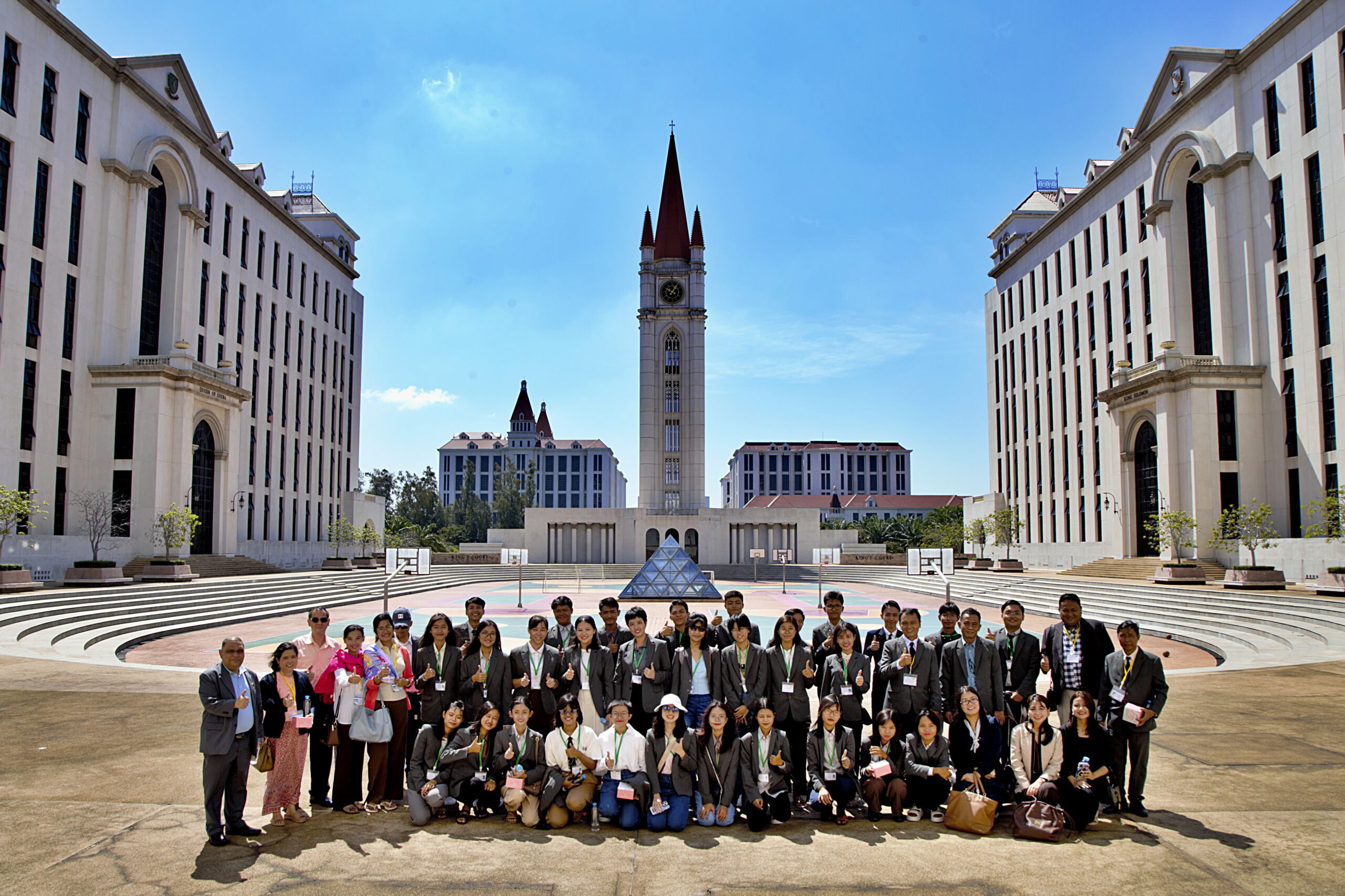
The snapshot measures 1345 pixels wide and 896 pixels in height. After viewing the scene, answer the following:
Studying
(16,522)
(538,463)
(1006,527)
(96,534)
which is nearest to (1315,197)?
(1006,527)

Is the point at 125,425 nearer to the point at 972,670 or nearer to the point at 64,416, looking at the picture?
the point at 64,416

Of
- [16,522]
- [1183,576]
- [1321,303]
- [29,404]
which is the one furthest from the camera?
[1321,303]

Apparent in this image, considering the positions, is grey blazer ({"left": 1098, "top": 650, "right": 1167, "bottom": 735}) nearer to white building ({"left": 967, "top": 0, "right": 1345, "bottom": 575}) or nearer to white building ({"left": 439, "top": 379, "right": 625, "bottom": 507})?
white building ({"left": 967, "top": 0, "right": 1345, "bottom": 575})

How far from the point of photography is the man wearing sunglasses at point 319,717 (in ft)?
20.9

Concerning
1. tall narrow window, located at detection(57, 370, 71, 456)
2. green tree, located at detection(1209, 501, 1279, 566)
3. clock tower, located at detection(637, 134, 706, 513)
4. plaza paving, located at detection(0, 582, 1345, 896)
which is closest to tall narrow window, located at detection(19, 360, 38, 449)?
tall narrow window, located at detection(57, 370, 71, 456)

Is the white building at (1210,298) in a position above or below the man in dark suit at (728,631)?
above

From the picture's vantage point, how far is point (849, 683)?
7.01 m

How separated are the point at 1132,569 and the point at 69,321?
40.1 metres

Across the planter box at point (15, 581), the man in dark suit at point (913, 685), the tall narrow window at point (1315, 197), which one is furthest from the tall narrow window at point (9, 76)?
the tall narrow window at point (1315, 197)

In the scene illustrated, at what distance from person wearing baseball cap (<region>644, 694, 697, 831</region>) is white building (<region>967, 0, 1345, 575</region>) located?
27.5 metres

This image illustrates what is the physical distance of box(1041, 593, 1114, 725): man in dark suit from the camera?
6.78 m

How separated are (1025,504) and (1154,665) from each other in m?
49.5

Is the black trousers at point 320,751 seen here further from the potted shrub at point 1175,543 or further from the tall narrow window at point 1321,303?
the tall narrow window at point 1321,303

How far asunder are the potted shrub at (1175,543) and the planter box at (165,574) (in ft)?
103
